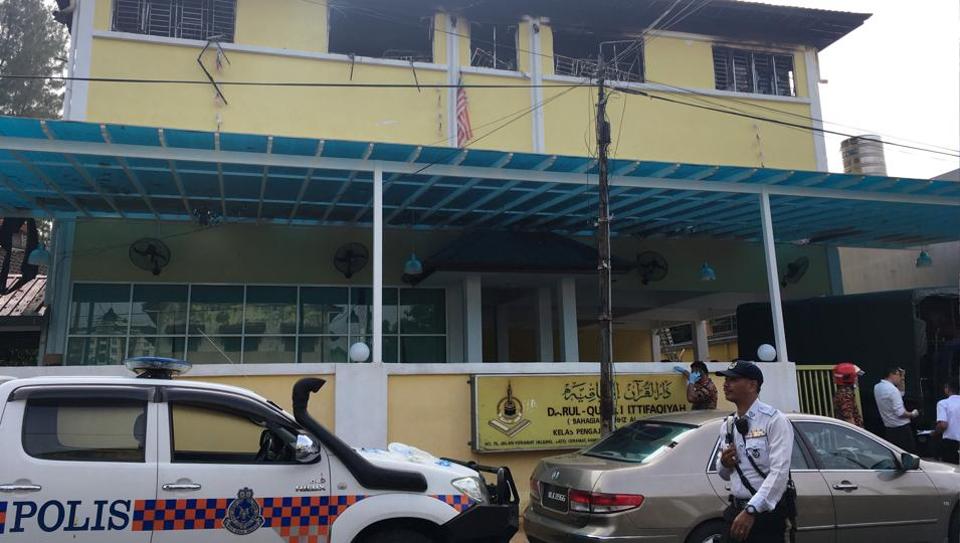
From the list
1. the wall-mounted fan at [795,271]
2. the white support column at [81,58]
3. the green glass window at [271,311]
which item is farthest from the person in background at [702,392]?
the white support column at [81,58]

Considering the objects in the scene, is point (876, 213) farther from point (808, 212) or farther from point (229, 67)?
point (229, 67)

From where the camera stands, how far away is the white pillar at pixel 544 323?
1385cm

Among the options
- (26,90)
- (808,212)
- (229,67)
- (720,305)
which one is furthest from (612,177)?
(26,90)

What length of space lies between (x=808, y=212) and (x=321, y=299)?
8.88 m

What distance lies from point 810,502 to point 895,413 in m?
4.83

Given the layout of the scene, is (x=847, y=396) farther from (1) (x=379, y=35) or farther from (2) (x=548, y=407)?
(1) (x=379, y=35)

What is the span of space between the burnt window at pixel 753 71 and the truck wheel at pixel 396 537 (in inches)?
510

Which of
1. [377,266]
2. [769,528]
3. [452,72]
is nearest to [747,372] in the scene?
[769,528]

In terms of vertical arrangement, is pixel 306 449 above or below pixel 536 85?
below

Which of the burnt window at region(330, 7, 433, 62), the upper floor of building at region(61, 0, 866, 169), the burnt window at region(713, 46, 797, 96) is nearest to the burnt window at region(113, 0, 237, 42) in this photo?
the upper floor of building at region(61, 0, 866, 169)

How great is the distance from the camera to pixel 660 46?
14.6 metres

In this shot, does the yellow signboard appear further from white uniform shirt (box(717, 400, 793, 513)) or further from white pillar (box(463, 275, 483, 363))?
white uniform shirt (box(717, 400, 793, 513))

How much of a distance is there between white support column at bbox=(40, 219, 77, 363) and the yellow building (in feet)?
0.12

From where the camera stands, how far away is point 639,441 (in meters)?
6.12
